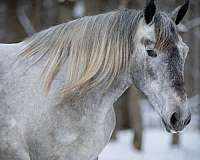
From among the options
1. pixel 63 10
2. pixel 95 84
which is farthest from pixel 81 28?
pixel 63 10

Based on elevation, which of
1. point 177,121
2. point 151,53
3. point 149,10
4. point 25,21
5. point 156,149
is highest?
point 149,10

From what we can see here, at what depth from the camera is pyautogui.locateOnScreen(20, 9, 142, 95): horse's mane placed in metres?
3.28

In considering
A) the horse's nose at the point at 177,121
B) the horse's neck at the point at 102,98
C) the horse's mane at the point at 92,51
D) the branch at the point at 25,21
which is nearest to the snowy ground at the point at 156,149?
the branch at the point at 25,21

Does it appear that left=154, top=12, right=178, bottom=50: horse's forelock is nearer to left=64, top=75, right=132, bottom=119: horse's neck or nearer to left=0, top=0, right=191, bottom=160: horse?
left=0, top=0, right=191, bottom=160: horse

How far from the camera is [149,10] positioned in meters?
3.17

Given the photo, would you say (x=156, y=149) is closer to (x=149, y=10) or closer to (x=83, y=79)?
(x=83, y=79)

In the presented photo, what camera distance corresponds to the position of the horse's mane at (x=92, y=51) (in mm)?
3275

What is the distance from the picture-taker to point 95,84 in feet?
10.8

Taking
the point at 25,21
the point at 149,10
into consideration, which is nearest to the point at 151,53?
the point at 149,10

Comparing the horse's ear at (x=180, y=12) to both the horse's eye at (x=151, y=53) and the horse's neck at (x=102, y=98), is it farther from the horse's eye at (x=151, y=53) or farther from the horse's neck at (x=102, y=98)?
the horse's neck at (x=102, y=98)

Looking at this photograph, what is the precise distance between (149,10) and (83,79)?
0.65m

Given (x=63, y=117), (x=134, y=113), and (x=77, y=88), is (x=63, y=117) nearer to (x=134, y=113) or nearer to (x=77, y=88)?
(x=77, y=88)

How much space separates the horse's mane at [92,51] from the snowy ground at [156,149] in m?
4.87

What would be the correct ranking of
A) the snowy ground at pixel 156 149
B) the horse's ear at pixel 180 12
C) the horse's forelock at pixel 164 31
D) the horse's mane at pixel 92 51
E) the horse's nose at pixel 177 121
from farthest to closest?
the snowy ground at pixel 156 149
the horse's ear at pixel 180 12
the horse's mane at pixel 92 51
the horse's forelock at pixel 164 31
the horse's nose at pixel 177 121
